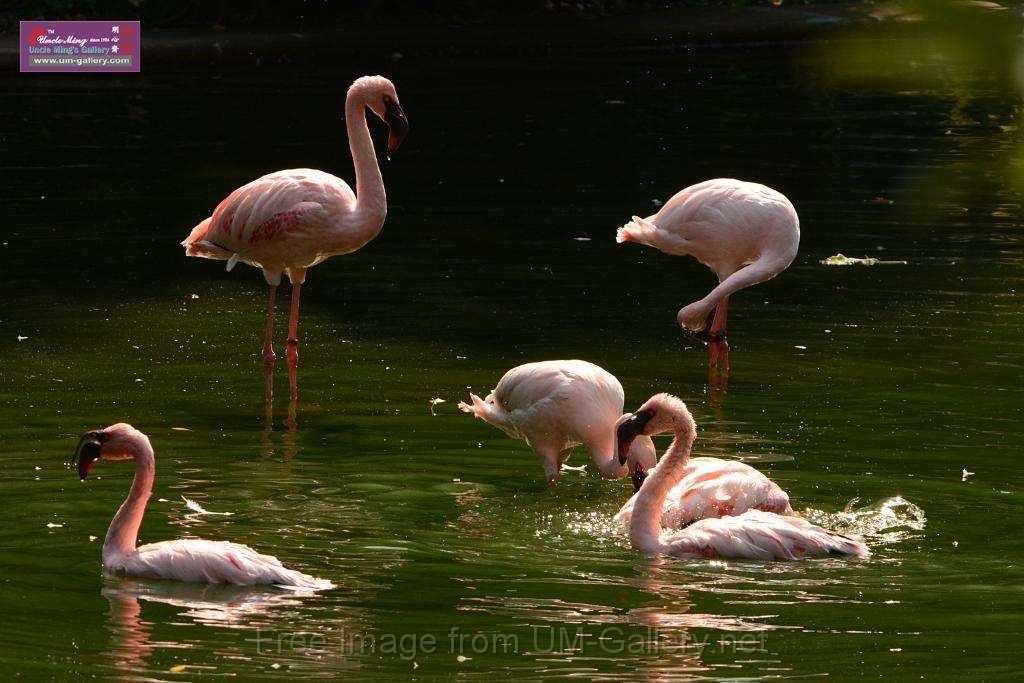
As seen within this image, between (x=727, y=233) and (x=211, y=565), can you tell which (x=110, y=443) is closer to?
(x=211, y=565)

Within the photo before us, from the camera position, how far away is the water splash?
6.05 meters

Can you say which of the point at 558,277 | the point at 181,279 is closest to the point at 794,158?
the point at 558,277

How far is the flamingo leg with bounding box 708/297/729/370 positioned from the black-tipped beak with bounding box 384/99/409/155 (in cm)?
190

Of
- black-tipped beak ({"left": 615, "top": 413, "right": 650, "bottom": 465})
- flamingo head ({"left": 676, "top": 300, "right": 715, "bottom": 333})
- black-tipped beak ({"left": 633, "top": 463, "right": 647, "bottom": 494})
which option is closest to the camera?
black-tipped beak ({"left": 615, "top": 413, "right": 650, "bottom": 465})

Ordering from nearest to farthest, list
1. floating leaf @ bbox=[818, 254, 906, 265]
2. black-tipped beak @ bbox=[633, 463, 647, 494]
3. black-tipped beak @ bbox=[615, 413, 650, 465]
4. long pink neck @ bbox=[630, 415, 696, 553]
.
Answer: long pink neck @ bbox=[630, 415, 696, 553]
black-tipped beak @ bbox=[615, 413, 650, 465]
black-tipped beak @ bbox=[633, 463, 647, 494]
floating leaf @ bbox=[818, 254, 906, 265]

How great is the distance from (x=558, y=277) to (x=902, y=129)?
8.50 m

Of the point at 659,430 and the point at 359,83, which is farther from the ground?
the point at 359,83

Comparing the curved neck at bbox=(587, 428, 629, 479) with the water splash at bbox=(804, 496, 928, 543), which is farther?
the curved neck at bbox=(587, 428, 629, 479)

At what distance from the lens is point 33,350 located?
9.22 metres

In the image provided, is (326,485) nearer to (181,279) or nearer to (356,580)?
(356,580)

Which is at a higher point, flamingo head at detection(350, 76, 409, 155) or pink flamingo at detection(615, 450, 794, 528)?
flamingo head at detection(350, 76, 409, 155)

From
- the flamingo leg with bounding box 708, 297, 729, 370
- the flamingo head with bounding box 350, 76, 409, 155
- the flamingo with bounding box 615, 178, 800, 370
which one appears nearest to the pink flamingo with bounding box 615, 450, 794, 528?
the flamingo leg with bounding box 708, 297, 729, 370

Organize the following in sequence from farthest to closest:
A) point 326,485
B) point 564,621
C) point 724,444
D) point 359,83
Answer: point 359,83 < point 724,444 < point 326,485 < point 564,621

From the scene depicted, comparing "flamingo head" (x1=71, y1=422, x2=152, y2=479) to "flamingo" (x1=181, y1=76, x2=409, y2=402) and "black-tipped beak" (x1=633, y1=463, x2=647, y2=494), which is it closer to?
"black-tipped beak" (x1=633, y1=463, x2=647, y2=494)
